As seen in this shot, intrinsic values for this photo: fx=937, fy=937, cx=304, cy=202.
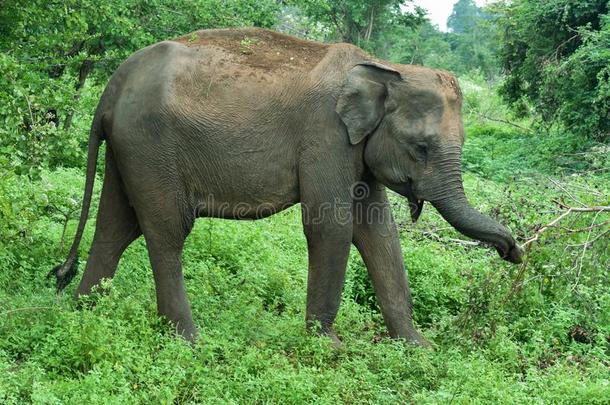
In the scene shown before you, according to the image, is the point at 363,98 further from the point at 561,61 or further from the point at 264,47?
the point at 561,61

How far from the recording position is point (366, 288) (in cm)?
802

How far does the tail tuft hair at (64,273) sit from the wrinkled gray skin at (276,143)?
0.52 meters

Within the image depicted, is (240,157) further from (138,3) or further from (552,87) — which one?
(552,87)

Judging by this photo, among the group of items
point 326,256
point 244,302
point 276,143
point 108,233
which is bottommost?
point 244,302

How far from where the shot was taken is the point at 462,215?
6359mm

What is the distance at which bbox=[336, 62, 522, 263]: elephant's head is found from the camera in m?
6.31

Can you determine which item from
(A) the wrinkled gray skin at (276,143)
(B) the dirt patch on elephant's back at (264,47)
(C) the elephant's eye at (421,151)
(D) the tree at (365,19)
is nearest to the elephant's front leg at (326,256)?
(A) the wrinkled gray skin at (276,143)

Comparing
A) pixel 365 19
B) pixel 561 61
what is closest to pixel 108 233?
pixel 561 61

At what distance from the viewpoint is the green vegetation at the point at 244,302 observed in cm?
543

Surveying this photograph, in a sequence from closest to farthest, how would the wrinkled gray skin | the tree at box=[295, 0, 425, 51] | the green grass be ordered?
the green grass → the wrinkled gray skin → the tree at box=[295, 0, 425, 51]

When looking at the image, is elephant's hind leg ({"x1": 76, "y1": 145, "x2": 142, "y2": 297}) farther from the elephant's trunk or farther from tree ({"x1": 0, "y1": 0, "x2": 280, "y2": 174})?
the elephant's trunk

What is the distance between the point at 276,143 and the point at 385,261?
1248 mm

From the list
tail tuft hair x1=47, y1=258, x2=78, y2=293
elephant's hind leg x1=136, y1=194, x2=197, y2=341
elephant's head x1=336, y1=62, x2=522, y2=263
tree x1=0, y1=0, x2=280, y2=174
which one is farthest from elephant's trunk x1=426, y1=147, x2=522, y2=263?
tree x1=0, y1=0, x2=280, y2=174

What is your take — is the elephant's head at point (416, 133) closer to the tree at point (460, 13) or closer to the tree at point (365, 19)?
the tree at point (365, 19)
